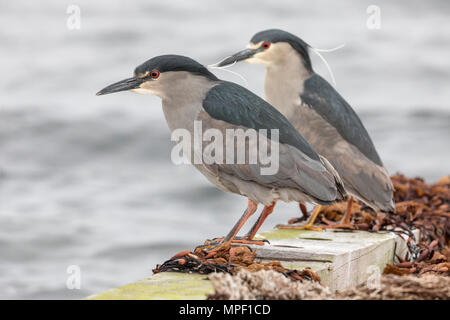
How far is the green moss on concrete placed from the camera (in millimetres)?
3820

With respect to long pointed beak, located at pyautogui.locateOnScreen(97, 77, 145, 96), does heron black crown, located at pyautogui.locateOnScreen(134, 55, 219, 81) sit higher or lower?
higher

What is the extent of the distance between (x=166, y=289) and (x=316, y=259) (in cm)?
111

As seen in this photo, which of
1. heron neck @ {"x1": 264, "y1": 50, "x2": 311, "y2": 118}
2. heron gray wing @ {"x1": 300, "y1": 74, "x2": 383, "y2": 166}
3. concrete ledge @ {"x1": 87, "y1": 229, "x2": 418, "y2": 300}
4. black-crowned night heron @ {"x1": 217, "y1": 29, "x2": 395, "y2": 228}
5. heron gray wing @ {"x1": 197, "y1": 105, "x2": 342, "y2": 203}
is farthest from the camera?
heron neck @ {"x1": 264, "y1": 50, "x2": 311, "y2": 118}

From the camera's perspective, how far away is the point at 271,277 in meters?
3.69

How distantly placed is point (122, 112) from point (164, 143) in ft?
4.73

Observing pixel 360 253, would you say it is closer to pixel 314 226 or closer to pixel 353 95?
pixel 314 226

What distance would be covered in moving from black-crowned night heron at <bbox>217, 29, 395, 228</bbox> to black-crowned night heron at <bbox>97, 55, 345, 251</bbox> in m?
0.97

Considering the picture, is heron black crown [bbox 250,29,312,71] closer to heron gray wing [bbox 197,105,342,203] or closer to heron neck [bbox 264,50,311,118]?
heron neck [bbox 264,50,311,118]

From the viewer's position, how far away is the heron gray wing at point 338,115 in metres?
6.23

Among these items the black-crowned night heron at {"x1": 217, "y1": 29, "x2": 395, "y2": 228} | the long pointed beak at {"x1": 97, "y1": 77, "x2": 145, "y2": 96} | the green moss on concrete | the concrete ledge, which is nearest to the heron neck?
the black-crowned night heron at {"x1": 217, "y1": 29, "x2": 395, "y2": 228}

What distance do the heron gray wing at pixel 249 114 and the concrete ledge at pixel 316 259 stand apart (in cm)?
61

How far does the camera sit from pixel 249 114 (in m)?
4.91
